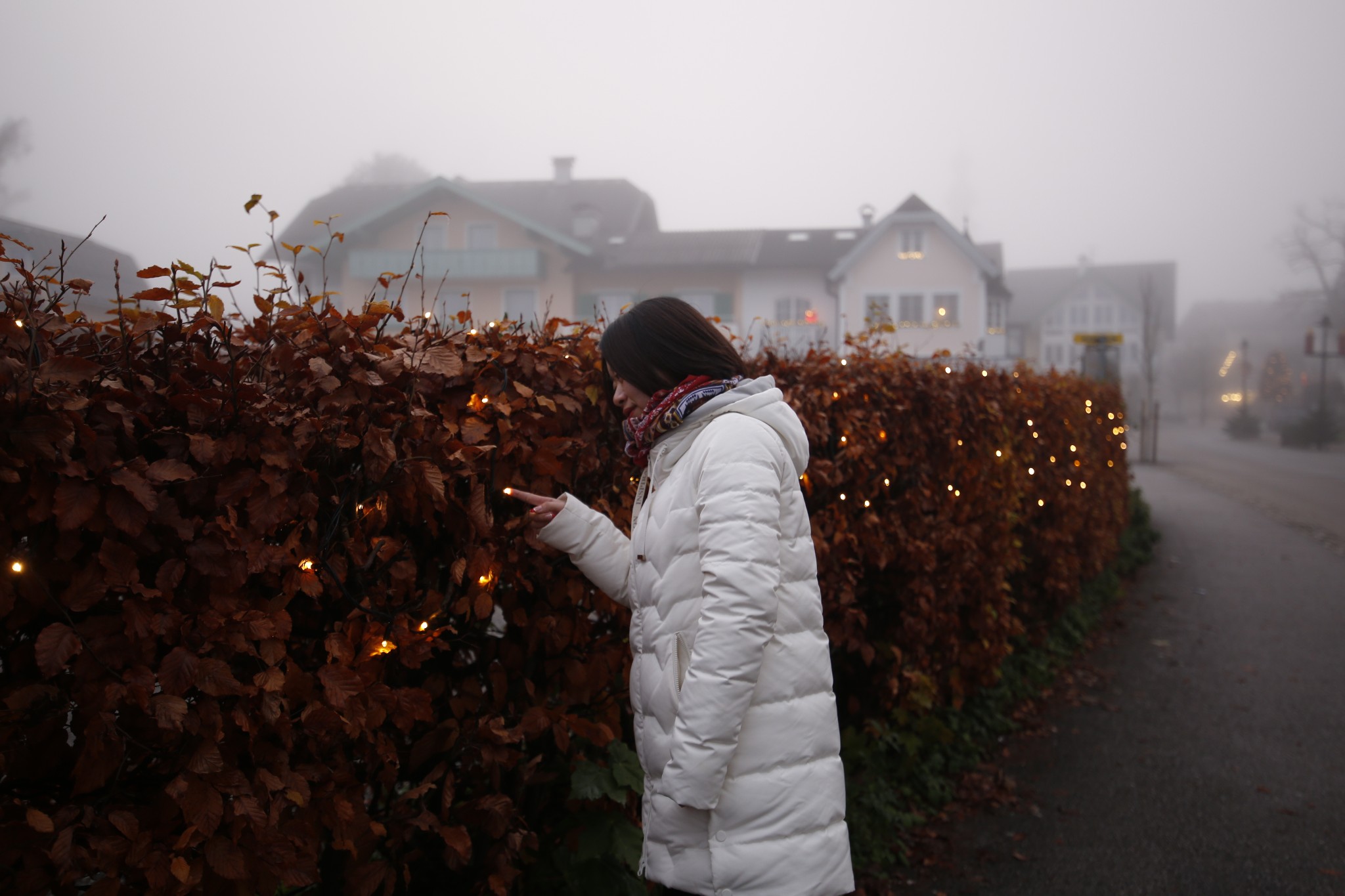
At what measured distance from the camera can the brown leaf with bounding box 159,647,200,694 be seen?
5.56 feet

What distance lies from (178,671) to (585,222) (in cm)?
3834

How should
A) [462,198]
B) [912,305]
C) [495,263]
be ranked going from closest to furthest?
[462,198], [495,263], [912,305]

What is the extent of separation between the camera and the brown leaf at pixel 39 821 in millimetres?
1558

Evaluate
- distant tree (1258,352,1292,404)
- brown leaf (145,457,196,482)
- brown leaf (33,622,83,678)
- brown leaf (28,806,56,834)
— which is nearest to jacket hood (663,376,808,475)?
brown leaf (145,457,196,482)

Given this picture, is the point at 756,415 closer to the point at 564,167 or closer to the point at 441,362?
the point at 441,362

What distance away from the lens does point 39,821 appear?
5.13 feet

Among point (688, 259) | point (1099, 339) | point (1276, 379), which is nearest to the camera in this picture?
point (1099, 339)

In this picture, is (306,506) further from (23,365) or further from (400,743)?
(400,743)

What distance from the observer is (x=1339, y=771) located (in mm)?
4922

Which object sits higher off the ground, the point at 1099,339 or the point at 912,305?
the point at 912,305

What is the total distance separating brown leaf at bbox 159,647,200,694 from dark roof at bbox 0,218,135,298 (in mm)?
788

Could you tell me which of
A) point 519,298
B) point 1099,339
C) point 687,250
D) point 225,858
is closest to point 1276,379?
point 687,250

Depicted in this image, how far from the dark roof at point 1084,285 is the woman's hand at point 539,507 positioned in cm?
6346

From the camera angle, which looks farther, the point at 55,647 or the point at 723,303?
the point at 723,303
